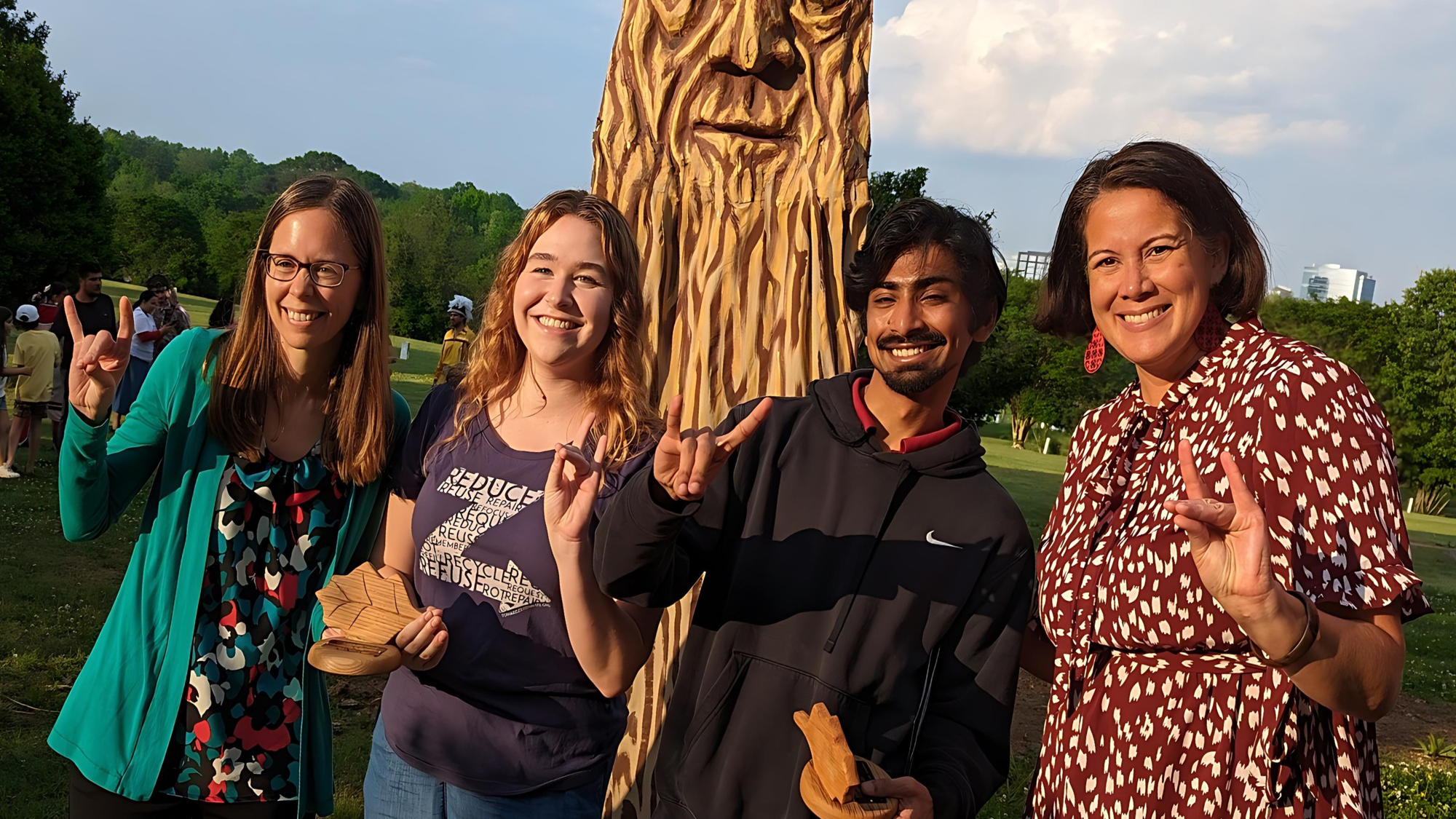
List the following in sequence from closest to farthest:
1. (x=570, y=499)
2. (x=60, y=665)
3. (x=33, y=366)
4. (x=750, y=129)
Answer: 1. (x=570, y=499)
2. (x=750, y=129)
3. (x=60, y=665)
4. (x=33, y=366)

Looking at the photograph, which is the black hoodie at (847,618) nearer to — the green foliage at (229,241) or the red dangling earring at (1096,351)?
the red dangling earring at (1096,351)

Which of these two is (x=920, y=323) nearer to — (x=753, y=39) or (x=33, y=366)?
(x=753, y=39)

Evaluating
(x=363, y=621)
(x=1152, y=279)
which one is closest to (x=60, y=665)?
(x=363, y=621)

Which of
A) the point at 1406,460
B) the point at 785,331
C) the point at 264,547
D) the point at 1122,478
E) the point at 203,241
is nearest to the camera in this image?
the point at 1122,478

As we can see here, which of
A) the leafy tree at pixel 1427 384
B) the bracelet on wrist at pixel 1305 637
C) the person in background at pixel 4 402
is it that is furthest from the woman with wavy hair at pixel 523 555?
the leafy tree at pixel 1427 384

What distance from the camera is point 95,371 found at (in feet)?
6.55

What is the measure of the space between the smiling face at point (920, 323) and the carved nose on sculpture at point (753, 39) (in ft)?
4.69

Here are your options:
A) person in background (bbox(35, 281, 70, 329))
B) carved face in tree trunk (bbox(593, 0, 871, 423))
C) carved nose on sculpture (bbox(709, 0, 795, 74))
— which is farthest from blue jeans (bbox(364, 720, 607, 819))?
person in background (bbox(35, 281, 70, 329))

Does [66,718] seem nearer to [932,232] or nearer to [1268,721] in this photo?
[932,232]

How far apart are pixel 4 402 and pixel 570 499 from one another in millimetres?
8651

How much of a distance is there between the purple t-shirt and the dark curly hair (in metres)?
0.61

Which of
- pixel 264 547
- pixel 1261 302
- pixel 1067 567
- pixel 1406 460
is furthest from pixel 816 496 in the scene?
pixel 1406 460

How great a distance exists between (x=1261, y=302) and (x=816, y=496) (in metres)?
0.93

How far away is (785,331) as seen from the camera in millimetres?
3428
